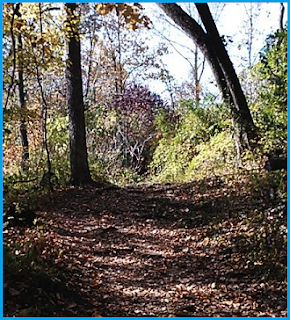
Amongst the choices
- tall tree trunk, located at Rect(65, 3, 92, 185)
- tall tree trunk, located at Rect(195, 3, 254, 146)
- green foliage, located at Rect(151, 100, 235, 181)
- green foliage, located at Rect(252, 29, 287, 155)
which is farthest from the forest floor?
green foliage, located at Rect(151, 100, 235, 181)

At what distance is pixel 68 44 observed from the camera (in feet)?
30.8

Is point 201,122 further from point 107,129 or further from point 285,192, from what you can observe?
point 285,192

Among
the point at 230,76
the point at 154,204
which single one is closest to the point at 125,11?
the point at 154,204

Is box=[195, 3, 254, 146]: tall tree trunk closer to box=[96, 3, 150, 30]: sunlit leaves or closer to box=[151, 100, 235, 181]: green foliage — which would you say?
box=[151, 100, 235, 181]: green foliage

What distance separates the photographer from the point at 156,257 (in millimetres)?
5488

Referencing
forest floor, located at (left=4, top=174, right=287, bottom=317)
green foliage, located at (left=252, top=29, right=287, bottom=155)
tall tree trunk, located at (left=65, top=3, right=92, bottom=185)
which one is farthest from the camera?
tall tree trunk, located at (left=65, top=3, right=92, bottom=185)

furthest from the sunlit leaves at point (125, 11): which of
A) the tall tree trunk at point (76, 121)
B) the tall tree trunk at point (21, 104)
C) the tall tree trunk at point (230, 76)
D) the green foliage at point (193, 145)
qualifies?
the green foliage at point (193, 145)

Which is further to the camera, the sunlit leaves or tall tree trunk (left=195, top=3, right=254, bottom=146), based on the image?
tall tree trunk (left=195, top=3, right=254, bottom=146)

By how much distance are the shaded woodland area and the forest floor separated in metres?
0.02

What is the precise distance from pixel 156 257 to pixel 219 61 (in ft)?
17.0

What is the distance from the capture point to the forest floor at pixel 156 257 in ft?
13.0

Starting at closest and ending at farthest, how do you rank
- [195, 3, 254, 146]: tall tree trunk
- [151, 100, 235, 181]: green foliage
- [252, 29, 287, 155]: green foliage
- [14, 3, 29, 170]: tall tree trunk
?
[252, 29, 287, 155]: green foliage → [14, 3, 29, 170]: tall tree trunk → [195, 3, 254, 146]: tall tree trunk → [151, 100, 235, 181]: green foliage

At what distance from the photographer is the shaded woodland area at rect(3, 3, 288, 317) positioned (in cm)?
414

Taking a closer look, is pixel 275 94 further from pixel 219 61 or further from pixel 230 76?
pixel 219 61
